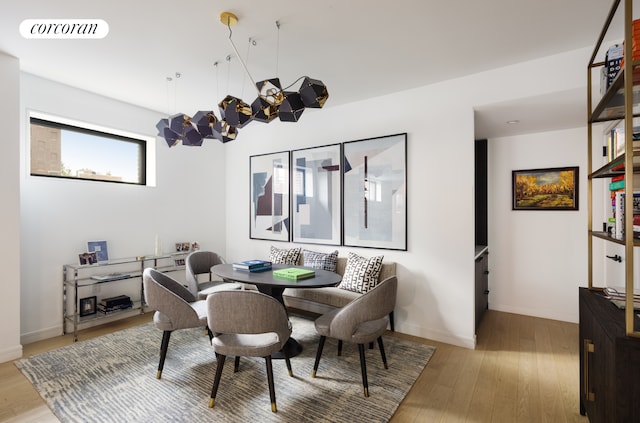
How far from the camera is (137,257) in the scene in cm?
400

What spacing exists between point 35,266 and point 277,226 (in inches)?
110

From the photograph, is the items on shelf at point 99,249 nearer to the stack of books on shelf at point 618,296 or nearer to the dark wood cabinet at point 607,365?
the dark wood cabinet at point 607,365

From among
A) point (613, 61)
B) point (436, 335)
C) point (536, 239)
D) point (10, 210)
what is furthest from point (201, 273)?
point (536, 239)

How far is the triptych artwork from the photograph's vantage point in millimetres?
3697

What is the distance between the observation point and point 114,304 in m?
3.72

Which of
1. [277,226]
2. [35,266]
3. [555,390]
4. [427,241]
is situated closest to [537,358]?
[555,390]

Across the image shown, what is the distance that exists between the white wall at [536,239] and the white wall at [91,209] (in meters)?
4.38

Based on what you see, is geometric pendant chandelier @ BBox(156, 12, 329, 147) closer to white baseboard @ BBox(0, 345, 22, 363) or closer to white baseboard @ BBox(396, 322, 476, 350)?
white baseboard @ BBox(0, 345, 22, 363)

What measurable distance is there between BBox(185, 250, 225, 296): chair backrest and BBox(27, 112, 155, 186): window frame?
136 cm

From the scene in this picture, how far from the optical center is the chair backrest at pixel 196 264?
3646mm

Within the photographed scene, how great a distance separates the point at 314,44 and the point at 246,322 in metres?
2.27

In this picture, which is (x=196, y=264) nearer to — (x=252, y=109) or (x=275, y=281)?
(x=275, y=281)

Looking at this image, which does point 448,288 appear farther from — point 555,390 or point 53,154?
point 53,154

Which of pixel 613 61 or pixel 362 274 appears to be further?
pixel 362 274
